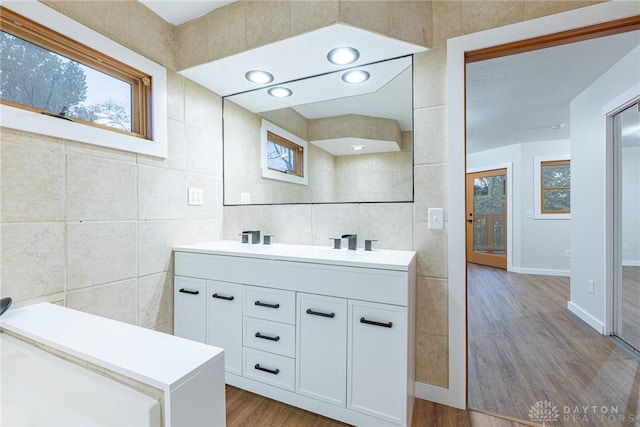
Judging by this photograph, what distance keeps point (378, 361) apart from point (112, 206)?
168 cm

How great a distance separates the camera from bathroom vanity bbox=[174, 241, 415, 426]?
134cm

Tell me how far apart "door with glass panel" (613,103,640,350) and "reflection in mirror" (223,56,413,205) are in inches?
84.4

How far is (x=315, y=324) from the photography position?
150cm

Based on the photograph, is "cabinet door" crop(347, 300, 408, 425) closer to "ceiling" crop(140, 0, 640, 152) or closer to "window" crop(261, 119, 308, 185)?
"window" crop(261, 119, 308, 185)

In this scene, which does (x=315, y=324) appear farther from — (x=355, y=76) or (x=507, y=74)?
(x=507, y=74)

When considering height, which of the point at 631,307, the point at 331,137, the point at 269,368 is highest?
the point at 331,137

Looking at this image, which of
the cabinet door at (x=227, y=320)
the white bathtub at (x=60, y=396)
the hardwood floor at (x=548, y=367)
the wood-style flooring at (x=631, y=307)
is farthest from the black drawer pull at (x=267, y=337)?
the wood-style flooring at (x=631, y=307)

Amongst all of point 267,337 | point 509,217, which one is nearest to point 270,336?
point 267,337

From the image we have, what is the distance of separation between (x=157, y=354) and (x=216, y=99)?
6.86ft

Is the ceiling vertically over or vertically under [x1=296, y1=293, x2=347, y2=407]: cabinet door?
over

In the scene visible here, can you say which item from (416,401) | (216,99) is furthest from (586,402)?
(216,99)

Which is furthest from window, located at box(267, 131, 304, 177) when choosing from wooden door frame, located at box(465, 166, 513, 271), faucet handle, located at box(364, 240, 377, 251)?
wooden door frame, located at box(465, 166, 513, 271)

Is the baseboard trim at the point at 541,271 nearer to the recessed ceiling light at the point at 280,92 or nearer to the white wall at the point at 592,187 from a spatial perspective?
the white wall at the point at 592,187

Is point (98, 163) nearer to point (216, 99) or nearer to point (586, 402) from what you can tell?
point (216, 99)
